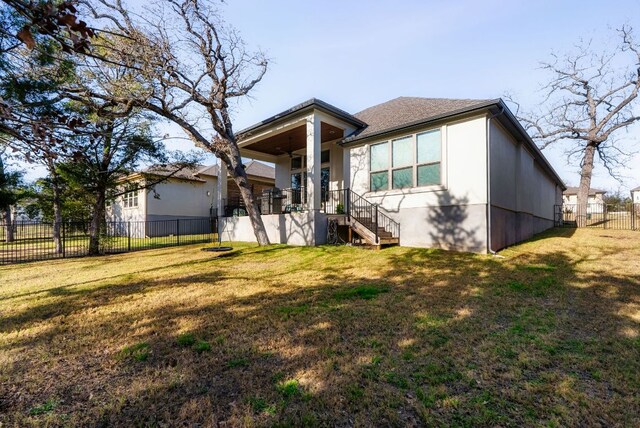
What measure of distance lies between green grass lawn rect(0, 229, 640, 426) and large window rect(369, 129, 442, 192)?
4276 millimetres

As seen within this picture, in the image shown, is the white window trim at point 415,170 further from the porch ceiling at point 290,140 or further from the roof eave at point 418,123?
the porch ceiling at point 290,140

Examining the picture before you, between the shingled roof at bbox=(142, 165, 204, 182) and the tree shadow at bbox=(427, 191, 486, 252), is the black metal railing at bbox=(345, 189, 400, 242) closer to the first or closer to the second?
the tree shadow at bbox=(427, 191, 486, 252)

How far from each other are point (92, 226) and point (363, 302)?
12602 millimetres

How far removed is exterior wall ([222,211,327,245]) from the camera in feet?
34.7

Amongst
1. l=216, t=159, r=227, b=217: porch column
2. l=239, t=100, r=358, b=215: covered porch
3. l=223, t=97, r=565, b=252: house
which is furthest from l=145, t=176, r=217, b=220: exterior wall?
l=223, t=97, r=565, b=252: house

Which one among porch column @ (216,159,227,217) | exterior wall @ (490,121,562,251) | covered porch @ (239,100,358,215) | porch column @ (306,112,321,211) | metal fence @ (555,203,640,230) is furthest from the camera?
metal fence @ (555,203,640,230)

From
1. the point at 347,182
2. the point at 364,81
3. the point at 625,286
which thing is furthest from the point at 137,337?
the point at 364,81

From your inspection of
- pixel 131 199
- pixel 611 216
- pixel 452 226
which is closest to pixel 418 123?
pixel 452 226

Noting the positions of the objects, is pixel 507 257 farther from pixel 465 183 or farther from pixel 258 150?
pixel 258 150

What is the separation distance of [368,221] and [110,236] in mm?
10963

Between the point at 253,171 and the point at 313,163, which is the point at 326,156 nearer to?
the point at 313,163

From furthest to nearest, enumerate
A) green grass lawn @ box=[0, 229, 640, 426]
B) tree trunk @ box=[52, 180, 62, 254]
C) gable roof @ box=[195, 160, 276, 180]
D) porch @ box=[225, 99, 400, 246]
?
gable roof @ box=[195, 160, 276, 180] < tree trunk @ box=[52, 180, 62, 254] < porch @ box=[225, 99, 400, 246] < green grass lawn @ box=[0, 229, 640, 426]

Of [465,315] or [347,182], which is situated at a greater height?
[347,182]

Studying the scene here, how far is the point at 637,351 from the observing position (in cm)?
300
